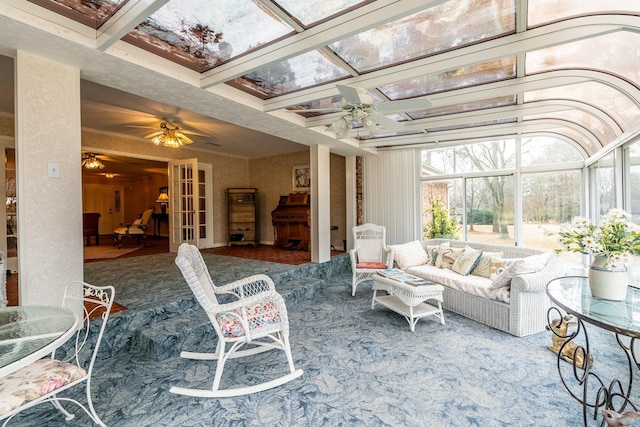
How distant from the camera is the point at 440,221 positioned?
595 centimetres

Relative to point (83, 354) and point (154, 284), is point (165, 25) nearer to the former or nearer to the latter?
point (83, 354)

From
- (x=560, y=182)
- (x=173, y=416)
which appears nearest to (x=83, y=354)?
(x=173, y=416)

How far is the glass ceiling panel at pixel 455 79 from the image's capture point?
9.10ft

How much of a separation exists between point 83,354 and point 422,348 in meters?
3.01

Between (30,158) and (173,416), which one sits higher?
(30,158)

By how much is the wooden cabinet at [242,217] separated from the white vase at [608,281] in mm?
6700

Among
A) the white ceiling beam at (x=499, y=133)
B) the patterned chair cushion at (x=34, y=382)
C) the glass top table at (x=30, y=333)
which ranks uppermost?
the white ceiling beam at (x=499, y=133)

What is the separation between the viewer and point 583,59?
100 inches

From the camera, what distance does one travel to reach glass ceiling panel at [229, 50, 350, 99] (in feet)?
8.93

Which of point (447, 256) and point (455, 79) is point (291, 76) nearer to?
point (455, 79)

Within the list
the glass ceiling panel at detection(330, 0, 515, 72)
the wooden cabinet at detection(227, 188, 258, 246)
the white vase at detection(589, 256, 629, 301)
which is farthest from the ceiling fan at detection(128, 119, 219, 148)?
the white vase at detection(589, 256, 629, 301)

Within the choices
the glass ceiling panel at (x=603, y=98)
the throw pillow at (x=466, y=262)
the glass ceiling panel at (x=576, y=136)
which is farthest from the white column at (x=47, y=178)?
the glass ceiling panel at (x=576, y=136)

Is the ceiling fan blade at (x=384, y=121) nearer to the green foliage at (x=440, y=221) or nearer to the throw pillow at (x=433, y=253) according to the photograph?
the throw pillow at (x=433, y=253)

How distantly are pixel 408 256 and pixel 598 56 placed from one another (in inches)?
125
